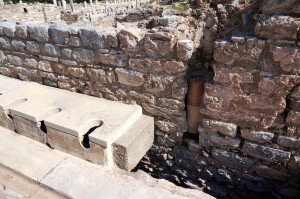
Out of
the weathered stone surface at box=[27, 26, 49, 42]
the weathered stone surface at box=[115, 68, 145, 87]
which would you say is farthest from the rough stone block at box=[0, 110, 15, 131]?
the weathered stone surface at box=[115, 68, 145, 87]

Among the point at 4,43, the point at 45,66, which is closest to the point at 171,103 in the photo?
the point at 45,66

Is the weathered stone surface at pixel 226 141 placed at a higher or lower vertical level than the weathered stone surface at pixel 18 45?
lower

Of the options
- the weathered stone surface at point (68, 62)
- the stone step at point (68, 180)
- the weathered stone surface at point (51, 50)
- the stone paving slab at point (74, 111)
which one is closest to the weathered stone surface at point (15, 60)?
the stone paving slab at point (74, 111)

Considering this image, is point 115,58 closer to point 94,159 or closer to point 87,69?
point 87,69

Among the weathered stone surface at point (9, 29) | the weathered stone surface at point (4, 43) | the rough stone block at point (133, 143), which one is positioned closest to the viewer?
the rough stone block at point (133, 143)

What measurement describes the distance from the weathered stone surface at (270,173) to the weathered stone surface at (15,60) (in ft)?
11.1

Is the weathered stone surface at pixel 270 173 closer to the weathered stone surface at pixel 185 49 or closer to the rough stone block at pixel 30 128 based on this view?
the weathered stone surface at pixel 185 49

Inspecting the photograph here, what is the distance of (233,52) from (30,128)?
90.3 inches

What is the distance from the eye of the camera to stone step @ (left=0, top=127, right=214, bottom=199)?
2105 mm

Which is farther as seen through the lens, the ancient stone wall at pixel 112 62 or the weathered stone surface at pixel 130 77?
the weathered stone surface at pixel 130 77

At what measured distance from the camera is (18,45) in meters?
3.32

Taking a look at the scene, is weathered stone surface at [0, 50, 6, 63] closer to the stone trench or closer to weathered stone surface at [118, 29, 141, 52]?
the stone trench

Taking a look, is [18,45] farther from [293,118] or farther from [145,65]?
[293,118]

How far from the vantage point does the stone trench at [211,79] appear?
1984 millimetres
